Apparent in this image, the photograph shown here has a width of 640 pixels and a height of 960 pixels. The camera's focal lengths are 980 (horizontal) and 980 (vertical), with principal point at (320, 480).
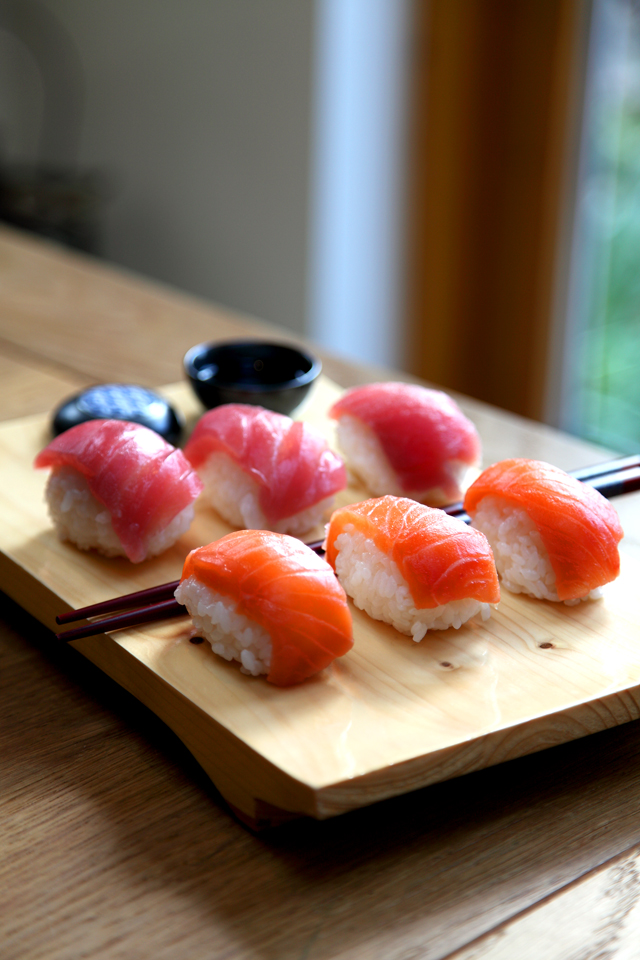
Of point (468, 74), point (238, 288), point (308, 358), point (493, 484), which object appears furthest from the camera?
point (238, 288)

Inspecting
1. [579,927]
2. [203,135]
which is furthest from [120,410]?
[203,135]

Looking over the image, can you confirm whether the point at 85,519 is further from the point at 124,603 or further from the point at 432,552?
the point at 432,552

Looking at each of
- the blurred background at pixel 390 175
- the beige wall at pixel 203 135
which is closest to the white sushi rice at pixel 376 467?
the blurred background at pixel 390 175

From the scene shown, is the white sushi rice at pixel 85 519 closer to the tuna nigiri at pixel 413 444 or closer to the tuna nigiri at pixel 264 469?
the tuna nigiri at pixel 264 469

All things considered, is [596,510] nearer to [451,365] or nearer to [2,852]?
[2,852]

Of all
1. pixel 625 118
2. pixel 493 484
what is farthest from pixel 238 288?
pixel 493 484

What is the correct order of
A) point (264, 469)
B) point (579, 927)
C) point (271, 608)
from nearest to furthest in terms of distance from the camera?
point (579, 927)
point (271, 608)
point (264, 469)
